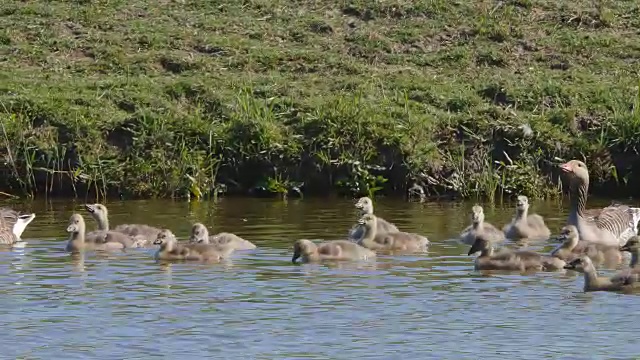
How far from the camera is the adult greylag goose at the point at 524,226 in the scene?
64.0ft

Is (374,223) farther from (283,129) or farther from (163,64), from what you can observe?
(163,64)

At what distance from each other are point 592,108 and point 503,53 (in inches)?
125

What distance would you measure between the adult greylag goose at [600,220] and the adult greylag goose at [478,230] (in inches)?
33.1

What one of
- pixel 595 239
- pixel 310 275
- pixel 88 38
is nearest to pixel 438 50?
pixel 88 38

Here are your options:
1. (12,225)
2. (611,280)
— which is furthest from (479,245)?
(12,225)

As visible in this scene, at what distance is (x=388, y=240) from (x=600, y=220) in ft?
8.41

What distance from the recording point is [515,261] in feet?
55.6

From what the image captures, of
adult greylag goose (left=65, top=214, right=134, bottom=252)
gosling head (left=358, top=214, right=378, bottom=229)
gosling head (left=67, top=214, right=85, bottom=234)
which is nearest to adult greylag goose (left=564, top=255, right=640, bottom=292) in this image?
gosling head (left=358, top=214, right=378, bottom=229)

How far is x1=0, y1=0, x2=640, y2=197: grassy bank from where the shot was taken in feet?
75.3

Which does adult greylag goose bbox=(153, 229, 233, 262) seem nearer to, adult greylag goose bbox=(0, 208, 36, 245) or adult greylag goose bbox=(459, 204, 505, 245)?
adult greylag goose bbox=(0, 208, 36, 245)

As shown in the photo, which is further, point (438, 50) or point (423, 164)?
point (438, 50)

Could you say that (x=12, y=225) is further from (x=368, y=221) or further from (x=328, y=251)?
(x=368, y=221)

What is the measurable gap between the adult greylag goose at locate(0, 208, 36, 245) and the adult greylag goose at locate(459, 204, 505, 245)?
4.83 meters

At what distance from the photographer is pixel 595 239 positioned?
19.0m
